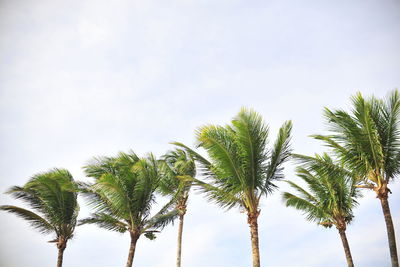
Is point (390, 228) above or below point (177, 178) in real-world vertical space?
below

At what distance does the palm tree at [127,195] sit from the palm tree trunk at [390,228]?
→ 927cm

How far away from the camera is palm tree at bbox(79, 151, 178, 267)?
1357cm

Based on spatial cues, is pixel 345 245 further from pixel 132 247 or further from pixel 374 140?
pixel 132 247

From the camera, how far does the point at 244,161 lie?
11.5m

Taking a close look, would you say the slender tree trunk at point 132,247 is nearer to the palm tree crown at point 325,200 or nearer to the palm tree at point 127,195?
the palm tree at point 127,195

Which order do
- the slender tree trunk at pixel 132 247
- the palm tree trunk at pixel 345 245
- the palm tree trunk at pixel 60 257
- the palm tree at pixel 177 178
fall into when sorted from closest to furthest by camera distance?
1. the slender tree trunk at pixel 132 247
2. the palm tree trunk at pixel 60 257
3. the palm tree at pixel 177 178
4. the palm tree trunk at pixel 345 245

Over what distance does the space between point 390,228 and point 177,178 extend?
9871 mm

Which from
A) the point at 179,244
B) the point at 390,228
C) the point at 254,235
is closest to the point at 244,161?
the point at 254,235

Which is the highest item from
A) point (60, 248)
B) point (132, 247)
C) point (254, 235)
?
point (60, 248)

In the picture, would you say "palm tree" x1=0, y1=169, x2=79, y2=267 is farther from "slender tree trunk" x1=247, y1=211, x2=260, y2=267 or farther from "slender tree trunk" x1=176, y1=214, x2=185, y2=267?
"slender tree trunk" x1=247, y1=211, x2=260, y2=267

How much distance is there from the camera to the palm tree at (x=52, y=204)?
1473cm

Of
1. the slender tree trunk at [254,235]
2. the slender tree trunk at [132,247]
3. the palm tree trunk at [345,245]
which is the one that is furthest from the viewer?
the palm tree trunk at [345,245]

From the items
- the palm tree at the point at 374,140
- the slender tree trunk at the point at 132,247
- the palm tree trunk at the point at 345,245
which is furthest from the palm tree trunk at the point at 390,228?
the slender tree trunk at the point at 132,247

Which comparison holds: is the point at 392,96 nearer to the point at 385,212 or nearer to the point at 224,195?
the point at 385,212
